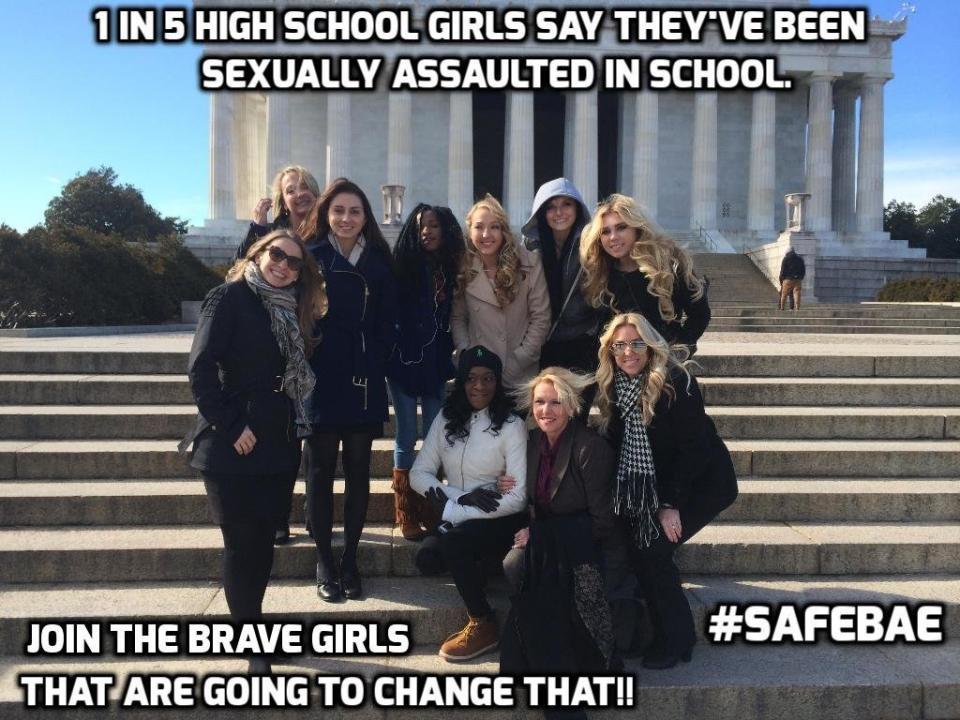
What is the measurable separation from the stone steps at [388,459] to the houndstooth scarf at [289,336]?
2.43m

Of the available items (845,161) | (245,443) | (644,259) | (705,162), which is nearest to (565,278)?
(644,259)

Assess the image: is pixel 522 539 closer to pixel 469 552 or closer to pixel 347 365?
pixel 469 552

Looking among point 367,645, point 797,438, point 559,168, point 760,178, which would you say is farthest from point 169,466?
point 559,168

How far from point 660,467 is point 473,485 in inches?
50.5

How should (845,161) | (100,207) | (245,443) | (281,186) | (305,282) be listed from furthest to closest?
1. (100,207)
2. (845,161)
3. (281,186)
4. (305,282)
5. (245,443)

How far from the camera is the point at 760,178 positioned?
4484cm

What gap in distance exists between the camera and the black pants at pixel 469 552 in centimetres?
493

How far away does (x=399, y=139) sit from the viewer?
4347 cm

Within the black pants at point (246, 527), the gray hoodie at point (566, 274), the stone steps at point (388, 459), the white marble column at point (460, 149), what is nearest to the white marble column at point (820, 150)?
the white marble column at point (460, 149)

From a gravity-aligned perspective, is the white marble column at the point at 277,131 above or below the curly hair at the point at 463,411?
above

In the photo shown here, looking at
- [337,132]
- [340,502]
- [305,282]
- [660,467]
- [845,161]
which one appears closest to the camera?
[305,282]

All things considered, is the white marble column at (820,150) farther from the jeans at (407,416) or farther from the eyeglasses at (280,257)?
the eyeglasses at (280,257)

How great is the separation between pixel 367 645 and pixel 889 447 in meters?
5.31

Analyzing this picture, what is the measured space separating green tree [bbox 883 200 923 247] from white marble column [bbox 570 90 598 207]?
41.6 metres
